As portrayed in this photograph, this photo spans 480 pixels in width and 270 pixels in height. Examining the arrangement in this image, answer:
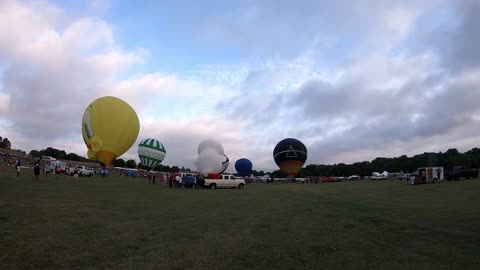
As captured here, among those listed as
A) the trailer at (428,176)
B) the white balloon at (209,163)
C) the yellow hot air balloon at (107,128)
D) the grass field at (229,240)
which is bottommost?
the grass field at (229,240)

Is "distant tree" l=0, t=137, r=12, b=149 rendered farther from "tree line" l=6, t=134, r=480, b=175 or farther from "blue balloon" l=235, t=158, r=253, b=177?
"blue balloon" l=235, t=158, r=253, b=177

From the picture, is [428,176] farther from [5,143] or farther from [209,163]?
[5,143]

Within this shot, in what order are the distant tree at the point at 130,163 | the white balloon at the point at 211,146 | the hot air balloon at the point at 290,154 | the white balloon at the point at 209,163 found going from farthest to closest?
1. the distant tree at the point at 130,163
2. the hot air balloon at the point at 290,154
3. the white balloon at the point at 211,146
4. the white balloon at the point at 209,163

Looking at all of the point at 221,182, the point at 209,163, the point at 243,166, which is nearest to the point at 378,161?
the point at 243,166

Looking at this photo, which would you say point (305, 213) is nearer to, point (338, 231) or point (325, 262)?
point (338, 231)

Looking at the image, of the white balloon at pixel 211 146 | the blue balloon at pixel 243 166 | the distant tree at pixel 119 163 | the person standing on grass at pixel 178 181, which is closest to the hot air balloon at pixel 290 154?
the blue balloon at pixel 243 166

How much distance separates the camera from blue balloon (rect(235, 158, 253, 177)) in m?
72.2

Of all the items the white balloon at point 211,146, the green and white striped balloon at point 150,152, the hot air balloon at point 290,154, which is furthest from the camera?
the hot air balloon at point 290,154

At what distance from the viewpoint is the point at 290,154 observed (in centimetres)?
6384

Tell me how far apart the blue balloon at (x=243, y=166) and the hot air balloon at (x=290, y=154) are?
313 inches

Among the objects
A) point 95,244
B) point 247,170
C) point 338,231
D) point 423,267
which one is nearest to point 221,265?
point 95,244

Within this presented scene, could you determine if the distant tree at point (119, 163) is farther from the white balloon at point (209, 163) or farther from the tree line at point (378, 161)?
the white balloon at point (209, 163)

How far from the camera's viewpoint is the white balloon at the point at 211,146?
58.8 meters

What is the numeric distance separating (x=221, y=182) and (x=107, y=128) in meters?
15.0
